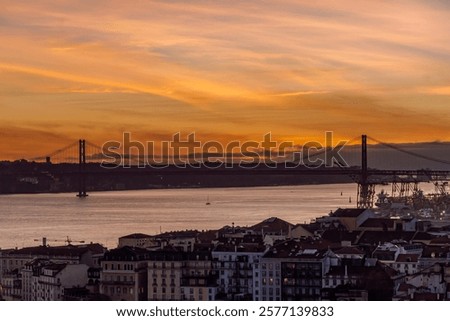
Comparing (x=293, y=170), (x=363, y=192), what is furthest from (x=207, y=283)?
(x=363, y=192)

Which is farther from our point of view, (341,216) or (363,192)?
(363,192)

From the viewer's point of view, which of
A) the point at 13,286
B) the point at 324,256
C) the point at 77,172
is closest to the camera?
the point at 324,256

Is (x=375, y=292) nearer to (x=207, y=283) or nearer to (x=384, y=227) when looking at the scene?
(x=207, y=283)

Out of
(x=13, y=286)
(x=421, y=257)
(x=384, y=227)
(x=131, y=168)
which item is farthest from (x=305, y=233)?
(x=131, y=168)

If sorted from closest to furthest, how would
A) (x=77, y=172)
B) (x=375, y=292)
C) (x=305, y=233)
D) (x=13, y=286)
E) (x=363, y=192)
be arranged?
(x=375, y=292) → (x=13, y=286) → (x=305, y=233) → (x=363, y=192) → (x=77, y=172)

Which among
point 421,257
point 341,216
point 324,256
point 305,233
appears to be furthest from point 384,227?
point 324,256

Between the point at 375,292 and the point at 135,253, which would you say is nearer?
the point at 375,292
